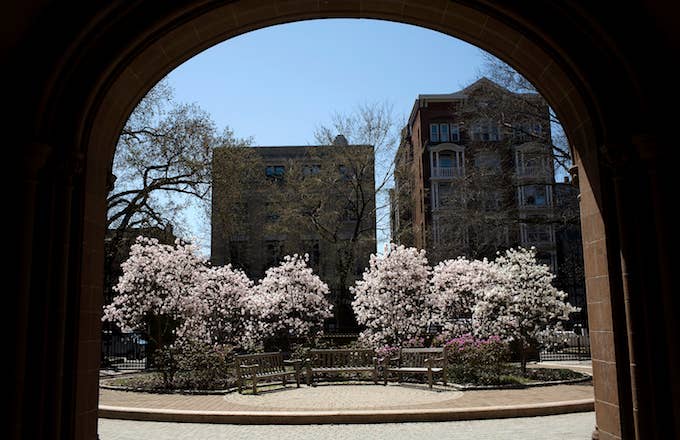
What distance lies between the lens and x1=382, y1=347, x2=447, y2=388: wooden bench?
47.5ft

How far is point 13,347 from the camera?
4391mm

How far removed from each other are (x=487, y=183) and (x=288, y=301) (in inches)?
477

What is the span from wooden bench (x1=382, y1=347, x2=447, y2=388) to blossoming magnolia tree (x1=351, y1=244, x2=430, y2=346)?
1369 millimetres

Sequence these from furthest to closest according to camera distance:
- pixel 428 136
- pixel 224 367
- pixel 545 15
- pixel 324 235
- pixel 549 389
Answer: pixel 428 136 → pixel 324 235 → pixel 224 367 → pixel 549 389 → pixel 545 15

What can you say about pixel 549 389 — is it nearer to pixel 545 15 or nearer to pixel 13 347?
pixel 545 15

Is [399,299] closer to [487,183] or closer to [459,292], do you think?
[459,292]

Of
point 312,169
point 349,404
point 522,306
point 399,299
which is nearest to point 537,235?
point 312,169

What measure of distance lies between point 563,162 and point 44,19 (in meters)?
25.1

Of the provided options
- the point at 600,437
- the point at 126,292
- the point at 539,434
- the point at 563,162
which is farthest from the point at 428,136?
the point at 600,437

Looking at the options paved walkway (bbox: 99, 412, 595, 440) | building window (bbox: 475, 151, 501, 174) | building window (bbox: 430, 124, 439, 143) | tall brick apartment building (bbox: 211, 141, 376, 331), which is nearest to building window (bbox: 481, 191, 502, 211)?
building window (bbox: 475, 151, 501, 174)

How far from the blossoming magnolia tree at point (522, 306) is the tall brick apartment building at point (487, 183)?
10.1 metres

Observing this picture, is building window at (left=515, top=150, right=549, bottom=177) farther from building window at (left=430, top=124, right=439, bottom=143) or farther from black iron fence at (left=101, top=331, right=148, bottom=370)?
black iron fence at (left=101, top=331, right=148, bottom=370)

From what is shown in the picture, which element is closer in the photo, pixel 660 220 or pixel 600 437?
pixel 660 220

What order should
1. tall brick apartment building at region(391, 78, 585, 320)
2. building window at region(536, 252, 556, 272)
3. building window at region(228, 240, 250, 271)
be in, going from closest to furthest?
tall brick apartment building at region(391, 78, 585, 320) → building window at region(536, 252, 556, 272) → building window at region(228, 240, 250, 271)
